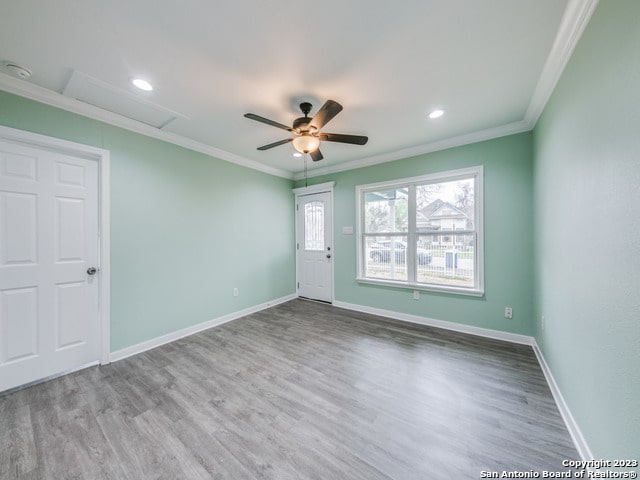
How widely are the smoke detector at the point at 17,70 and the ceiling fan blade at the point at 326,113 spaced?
7.30 ft

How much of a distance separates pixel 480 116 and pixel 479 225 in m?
1.29

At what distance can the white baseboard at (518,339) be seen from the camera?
1398mm

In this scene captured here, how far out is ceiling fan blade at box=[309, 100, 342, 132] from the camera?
1842mm

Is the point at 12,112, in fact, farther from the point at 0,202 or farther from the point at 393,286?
the point at 393,286

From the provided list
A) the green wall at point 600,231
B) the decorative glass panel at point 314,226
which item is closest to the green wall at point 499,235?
the green wall at point 600,231

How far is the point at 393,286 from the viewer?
11.9 feet

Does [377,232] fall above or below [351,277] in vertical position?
above

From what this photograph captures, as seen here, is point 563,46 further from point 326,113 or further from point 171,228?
point 171,228

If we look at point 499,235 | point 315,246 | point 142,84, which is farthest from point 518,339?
point 142,84

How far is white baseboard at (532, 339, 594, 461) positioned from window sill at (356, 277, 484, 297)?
930 mm

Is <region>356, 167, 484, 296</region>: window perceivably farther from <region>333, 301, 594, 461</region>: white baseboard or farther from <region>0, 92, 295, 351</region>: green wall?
<region>0, 92, 295, 351</region>: green wall

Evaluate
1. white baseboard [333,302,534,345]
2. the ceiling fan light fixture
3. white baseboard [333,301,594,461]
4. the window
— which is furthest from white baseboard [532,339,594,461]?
the ceiling fan light fixture

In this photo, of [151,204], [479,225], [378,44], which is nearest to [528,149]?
[479,225]

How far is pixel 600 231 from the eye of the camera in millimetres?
1213
